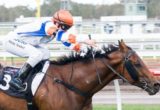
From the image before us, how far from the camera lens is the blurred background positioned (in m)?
13.0

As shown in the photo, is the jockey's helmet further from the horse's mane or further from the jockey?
the horse's mane

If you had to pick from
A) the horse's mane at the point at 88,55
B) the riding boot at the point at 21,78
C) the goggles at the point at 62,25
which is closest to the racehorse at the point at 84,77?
the horse's mane at the point at 88,55

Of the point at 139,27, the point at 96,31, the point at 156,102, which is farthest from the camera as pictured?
the point at 139,27

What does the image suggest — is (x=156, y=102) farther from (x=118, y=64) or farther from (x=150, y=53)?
(x=118, y=64)

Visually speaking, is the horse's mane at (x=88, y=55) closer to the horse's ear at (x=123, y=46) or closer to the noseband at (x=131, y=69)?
the horse's ear at (x=123, y=46)

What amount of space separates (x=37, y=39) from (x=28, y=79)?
1.66 feet

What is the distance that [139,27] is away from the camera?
29.7 meters

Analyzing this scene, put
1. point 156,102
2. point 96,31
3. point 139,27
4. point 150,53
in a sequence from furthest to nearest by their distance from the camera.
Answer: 1. point 139,27
2. point 96,31
3. point 150,53
4. point 156,102

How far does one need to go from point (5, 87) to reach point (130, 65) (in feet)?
5.16

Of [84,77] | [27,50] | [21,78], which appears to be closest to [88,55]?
[84,77]

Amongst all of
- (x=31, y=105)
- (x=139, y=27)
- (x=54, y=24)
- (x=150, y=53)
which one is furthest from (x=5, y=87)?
(x=139, y=27)

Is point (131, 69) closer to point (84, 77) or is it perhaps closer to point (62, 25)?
point (84, 77)

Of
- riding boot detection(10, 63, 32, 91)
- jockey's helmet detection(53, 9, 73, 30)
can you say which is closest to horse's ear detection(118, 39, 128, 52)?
jockey's helmet detection(53, 9, 73, 30)

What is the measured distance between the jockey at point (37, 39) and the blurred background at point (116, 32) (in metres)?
0.75
